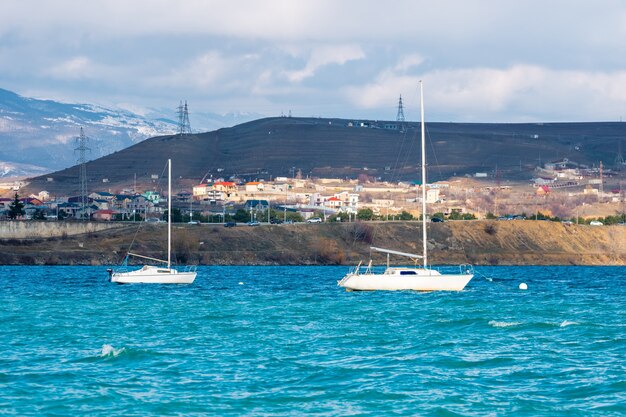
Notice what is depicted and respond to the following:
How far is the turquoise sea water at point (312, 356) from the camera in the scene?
117ft

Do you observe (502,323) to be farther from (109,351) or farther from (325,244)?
(325,244)

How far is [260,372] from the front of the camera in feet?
136

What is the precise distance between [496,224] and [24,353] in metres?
153

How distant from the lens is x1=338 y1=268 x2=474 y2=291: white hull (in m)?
85.7

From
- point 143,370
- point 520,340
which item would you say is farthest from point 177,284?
point 143,370

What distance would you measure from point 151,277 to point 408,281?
2882cm

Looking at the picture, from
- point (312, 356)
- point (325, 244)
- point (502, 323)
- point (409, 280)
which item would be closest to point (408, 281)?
point (409, 280)

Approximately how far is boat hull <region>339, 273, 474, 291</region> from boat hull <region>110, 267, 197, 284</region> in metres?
20.7

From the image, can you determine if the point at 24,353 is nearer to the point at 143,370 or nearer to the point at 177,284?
the point at 143,370

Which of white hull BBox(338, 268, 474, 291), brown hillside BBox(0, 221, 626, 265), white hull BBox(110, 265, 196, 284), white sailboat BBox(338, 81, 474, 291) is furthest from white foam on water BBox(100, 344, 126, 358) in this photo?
brown hillside BBox(0, 221, 626, 265)

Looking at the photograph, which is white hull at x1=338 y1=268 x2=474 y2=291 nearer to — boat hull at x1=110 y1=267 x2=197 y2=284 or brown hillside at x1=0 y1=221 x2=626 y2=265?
boat hull at x1=110 y1=267 x2=197 y2=284

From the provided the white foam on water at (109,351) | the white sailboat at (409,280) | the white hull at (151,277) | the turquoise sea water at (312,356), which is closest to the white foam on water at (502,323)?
the turquoise sea water at (312,356)

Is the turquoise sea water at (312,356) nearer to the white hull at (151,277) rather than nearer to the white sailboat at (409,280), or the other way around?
the white sailboat at (409,280)

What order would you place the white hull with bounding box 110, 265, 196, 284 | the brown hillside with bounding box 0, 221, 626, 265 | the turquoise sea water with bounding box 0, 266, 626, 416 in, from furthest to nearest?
the brown hillside with bounding box 0, 221, 626, 265 → the white hull with bounding box 110, 265, 196, 284 → the turquoise sea water with bounding box 0, 266, 626, 416
